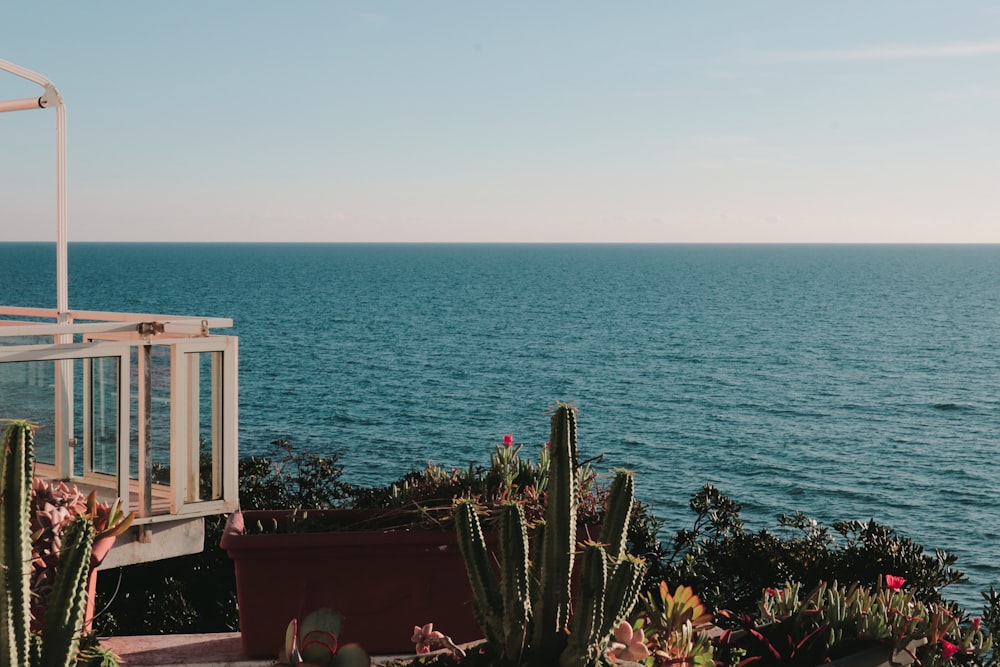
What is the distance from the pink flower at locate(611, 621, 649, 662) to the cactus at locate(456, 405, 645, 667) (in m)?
0.08

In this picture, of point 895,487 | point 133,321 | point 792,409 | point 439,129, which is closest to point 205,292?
point 439,129

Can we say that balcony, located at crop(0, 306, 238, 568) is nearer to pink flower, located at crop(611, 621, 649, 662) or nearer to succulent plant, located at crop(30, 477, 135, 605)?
succulent plant, located at crop(30, 477, 135, 605)

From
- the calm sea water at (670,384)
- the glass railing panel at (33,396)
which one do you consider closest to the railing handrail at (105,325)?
the glass railing panel at (33,396)

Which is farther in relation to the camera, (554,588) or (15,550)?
(554,588)

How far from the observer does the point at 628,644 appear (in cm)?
271

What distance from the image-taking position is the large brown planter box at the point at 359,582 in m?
3.71

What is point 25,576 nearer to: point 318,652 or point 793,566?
point 318,652

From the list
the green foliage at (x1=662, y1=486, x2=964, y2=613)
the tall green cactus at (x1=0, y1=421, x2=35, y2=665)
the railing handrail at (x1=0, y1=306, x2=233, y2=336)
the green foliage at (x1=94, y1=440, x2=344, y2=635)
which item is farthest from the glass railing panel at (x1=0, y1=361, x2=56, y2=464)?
the green foliage at (x1=662, y1=486, x2=964, y2=613)

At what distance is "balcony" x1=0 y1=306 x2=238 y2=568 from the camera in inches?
179

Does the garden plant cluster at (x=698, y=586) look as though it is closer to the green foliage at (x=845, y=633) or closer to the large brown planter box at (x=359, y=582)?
the green foliage at (x=845, y=633)

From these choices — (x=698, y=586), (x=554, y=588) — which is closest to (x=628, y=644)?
(x=554, y=588)

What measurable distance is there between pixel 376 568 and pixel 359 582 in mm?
84

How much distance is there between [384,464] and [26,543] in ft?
81.2

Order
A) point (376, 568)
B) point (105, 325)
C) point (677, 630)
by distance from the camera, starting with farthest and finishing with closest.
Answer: point (105, 325)
point (376, 568)
point (677, 630)
